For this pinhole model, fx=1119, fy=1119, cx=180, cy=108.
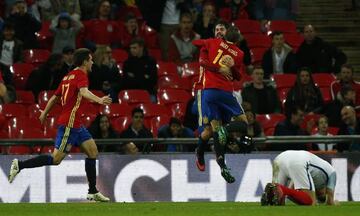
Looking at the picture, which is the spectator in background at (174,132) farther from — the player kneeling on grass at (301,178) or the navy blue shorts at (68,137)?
the player kneeling on grass at (301,178)

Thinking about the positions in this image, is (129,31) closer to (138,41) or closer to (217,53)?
(138,41)

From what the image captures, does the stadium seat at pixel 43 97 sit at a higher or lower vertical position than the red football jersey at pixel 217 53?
lower

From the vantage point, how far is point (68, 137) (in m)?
13.4

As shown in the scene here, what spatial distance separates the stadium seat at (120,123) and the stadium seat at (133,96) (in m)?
0.69

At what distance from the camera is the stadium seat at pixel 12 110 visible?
1708 cm

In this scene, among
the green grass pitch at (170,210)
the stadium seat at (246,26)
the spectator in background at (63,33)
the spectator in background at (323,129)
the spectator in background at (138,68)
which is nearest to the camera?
the green grass pitch at (170,210)

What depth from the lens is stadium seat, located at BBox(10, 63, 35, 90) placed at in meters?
18.1

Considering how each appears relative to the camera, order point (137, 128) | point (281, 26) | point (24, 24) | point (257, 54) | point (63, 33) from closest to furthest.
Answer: point (137, 128) < point (63, 33) < point (24, 24) < point (257, 54) < point (281, 26)

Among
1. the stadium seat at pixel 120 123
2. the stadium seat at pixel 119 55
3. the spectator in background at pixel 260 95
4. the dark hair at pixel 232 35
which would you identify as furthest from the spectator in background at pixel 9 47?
the dark hair at pixel 232 35

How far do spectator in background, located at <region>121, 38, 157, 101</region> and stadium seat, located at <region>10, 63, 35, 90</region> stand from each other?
156 cm

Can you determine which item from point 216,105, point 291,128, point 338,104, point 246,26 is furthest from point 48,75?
point 216,105

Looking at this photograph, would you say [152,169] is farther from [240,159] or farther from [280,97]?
[280,97]

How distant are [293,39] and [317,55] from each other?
46.6 inches

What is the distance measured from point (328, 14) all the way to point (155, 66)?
16.0 ft
